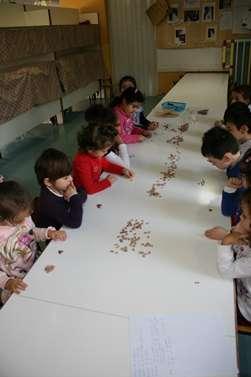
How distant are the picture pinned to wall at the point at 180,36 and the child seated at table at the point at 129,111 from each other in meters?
4.08

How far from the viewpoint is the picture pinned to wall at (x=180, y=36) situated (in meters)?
6.10

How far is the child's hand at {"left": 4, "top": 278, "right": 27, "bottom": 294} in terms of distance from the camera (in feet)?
3.67

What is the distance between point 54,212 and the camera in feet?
4.88

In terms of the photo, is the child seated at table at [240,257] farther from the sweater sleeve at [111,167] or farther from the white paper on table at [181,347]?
the sweater sleeve at [111,167]

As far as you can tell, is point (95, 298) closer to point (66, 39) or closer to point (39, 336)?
point (39, 336)

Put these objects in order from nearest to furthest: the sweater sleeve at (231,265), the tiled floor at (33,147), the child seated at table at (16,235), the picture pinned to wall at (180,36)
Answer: the sweater sleeve at (231,265)
the child seated at table at (16,235)
the tiled floor at (33,147)
the picture pinned to wall at (180,36)

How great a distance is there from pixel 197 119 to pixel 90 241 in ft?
6.80

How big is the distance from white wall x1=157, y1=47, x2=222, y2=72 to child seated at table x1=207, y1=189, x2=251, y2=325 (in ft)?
18.4

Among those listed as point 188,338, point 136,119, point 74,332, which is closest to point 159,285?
point 188,338

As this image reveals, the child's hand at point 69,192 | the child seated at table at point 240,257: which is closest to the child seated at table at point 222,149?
the child seated at table at point 240,257

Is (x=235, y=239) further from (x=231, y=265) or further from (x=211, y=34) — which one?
(x=211, y=34)

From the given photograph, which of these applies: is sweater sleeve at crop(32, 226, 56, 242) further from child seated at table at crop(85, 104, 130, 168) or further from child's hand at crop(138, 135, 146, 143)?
child's hand at crop(138, 135, 146, 143)

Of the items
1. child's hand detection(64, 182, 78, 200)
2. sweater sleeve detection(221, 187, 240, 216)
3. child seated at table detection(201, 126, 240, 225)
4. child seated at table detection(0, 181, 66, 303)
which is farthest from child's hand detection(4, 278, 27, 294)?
child seated at table detection(201, 126, 240, 225)

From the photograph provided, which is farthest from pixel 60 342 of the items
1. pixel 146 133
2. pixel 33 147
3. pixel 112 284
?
pixel 33 147
